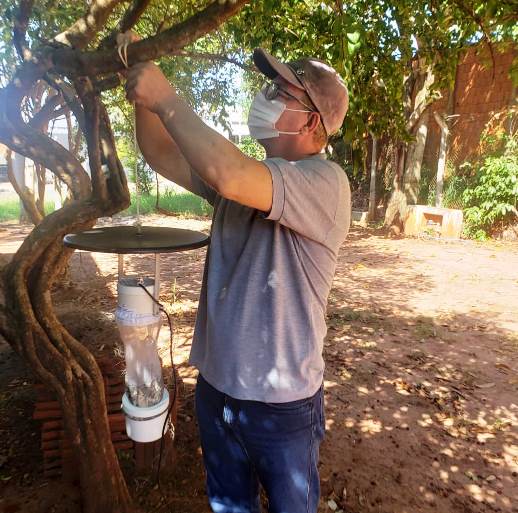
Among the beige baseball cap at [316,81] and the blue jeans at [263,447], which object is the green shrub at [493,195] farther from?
the blue jeans at [263,447]

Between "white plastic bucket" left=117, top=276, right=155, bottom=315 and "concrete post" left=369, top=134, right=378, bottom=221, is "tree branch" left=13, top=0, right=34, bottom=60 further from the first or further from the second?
"concrete post" left=369, top=134, right=378, bottom=221

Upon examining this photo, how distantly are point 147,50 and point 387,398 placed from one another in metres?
3.38

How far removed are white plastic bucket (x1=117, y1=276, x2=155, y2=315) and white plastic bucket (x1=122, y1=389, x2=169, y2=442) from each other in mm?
364

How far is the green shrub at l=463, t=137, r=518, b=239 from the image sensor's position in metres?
9.60

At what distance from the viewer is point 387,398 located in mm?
3842

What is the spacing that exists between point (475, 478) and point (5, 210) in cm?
1434

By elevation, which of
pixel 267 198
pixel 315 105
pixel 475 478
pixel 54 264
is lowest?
pixel 475 478

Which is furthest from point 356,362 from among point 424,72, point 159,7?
point 424,72

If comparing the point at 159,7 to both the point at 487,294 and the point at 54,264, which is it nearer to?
the point at 54,264

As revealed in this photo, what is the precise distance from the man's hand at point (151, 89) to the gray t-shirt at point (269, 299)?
16.0 inches

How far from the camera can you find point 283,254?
1442 millimetres

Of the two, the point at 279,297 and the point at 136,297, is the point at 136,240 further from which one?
the point at 279,297

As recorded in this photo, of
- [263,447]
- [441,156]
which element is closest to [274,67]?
[263,447]

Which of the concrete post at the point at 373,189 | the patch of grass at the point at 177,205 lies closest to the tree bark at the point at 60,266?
the concrete post at the point at 373,189
